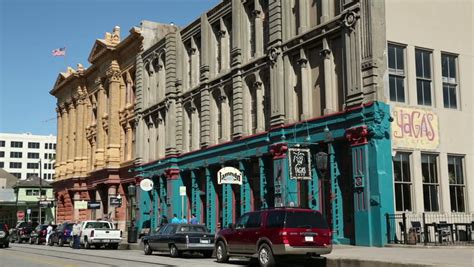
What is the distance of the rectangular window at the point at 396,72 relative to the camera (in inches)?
939

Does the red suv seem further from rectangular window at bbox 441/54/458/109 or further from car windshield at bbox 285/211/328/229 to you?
rectangular window at bbox 441/54/458/109

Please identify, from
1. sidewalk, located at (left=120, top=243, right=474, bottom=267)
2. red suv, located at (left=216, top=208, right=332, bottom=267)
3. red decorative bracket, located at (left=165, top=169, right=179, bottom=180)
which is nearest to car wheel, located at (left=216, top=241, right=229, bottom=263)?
red suv, located at (left=216, top=208, right=332, bottom=267)

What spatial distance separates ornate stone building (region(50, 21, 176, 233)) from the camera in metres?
47.8

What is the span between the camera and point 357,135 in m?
23.1

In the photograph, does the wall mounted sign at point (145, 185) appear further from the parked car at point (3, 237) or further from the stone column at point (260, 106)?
the stone column at point (260, 106)

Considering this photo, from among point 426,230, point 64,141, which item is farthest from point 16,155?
point 426,230

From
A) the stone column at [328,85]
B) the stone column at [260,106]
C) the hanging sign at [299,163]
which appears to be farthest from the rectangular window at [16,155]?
the hanging sign at [299,163]

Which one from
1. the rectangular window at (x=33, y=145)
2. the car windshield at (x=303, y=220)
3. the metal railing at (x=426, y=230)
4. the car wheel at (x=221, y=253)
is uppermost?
the rectangular window at (x=33, y=145)

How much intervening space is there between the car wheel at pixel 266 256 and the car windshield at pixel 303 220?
1016 mm

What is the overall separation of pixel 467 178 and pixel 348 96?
6566 millimetres

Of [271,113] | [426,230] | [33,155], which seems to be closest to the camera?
[426,230]

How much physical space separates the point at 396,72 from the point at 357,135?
3289 millimetres

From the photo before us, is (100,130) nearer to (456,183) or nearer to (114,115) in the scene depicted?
(114,115)

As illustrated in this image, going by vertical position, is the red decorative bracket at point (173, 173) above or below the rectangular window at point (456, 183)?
above
